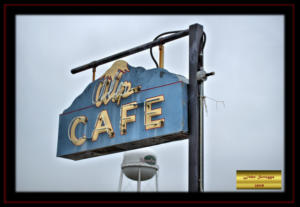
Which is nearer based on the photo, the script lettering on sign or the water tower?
the script lettering on sign

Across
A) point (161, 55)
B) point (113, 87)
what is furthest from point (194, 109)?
point (113, 87)

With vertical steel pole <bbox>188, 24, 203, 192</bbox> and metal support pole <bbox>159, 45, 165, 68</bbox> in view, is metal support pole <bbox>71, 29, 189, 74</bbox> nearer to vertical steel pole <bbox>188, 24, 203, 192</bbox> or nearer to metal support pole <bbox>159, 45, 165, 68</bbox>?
metal support pole <bbox>159, 45, 165, 68</bbox>

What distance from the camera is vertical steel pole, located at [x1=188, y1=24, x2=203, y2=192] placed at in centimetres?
945

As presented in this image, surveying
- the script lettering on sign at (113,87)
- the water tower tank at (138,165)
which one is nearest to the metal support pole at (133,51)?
the script lettering on sign at (113,87)

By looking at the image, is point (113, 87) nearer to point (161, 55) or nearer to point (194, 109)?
point (161, 55)

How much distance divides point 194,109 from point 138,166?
13952mm

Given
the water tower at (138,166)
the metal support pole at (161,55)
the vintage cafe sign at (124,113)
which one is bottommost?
the water tower at (138,166)

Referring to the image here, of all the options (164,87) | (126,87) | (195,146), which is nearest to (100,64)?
(126,87)

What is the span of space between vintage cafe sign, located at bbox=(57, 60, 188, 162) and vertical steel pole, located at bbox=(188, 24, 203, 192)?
0.16 meters

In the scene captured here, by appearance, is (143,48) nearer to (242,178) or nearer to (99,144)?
(99,144)

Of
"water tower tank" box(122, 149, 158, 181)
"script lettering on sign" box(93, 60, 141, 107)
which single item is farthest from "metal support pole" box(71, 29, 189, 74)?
"water tower tank" box(122, 149, 158, 181)

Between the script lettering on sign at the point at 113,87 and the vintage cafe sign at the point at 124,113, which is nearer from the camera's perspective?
the vintage cafe sign at the point at 124,113

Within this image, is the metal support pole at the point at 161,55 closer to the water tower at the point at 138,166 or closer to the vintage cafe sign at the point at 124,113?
the vintage cafe sign at the point at 124,113

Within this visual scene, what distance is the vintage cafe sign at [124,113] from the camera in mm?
10375
